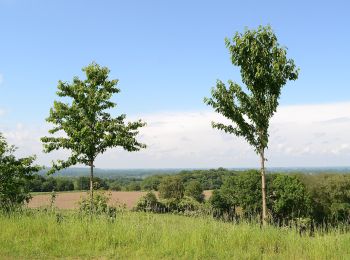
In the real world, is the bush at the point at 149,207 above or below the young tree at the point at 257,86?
below

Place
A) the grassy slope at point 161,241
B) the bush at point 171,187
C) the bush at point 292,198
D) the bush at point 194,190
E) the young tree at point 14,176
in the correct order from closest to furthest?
the grassy slope at point 161,241 < the young tree at point 14,176 < the bush at point 292,198 < the bush at point 171,187 < the bush at point 194,190

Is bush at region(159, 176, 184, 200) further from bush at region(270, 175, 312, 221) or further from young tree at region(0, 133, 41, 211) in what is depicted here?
young tree at region(0, 133, 41, 211)

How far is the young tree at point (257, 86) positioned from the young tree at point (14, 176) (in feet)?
34.2

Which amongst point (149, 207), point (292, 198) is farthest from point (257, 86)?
point (292, 198)

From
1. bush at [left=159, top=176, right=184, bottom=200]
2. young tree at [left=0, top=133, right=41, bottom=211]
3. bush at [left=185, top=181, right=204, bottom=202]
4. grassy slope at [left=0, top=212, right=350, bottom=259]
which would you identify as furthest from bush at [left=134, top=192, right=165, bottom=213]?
bush at [left=185, top=181, right=204, bottom=202]

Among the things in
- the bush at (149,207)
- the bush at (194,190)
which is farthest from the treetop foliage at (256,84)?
the bush at (194,190)

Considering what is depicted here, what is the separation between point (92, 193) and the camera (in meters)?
17.0

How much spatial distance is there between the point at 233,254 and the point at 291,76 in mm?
5756

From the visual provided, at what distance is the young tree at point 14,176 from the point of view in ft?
57.9

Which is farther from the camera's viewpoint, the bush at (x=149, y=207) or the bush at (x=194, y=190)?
the bush at (x=194, y=190)

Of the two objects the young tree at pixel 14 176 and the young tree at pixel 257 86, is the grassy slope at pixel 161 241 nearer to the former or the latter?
the young tree at pixel 257 86

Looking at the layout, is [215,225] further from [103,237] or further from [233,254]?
[103,237]

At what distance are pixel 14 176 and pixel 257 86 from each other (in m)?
12.4

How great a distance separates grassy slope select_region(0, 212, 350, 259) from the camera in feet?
29.9
